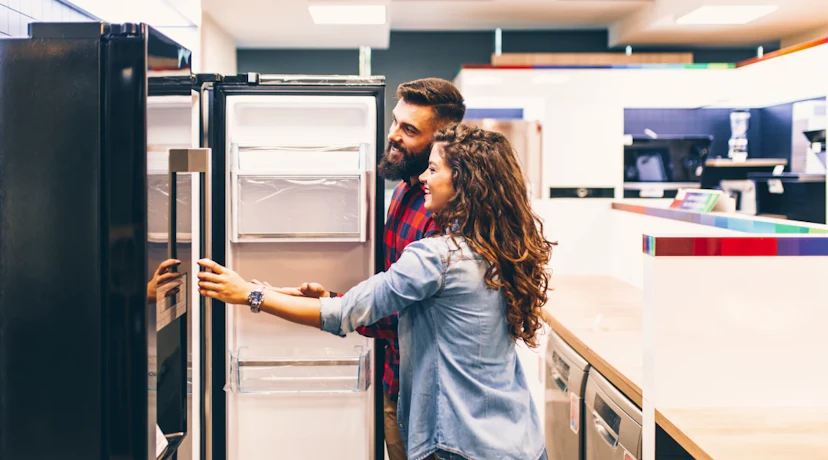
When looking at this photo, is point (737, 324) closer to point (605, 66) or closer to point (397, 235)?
point (397, 235)

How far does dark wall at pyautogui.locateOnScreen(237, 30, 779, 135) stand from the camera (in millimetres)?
6688

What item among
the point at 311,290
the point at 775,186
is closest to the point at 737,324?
the point at 311,290

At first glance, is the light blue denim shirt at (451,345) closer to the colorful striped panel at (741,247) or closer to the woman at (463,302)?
the woman at (463,302)

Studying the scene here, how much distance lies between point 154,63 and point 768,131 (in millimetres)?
6976

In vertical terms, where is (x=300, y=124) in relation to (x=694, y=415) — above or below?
above

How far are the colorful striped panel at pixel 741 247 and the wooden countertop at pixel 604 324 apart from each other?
35 cm

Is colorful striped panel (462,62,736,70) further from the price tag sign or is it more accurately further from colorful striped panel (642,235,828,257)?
colorful striped panel (642,235,828,257)

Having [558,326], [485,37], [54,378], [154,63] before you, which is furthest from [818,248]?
[485,37]

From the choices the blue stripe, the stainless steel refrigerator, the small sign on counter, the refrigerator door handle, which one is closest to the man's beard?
the stainless steel refrigerator

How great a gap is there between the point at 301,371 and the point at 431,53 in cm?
483

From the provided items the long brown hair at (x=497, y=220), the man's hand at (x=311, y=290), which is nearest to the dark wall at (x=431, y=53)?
the man's hand at (x=311, y=290)

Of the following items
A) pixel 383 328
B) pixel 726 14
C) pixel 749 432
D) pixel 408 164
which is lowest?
pixel 749 432

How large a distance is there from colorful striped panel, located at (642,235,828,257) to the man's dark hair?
0.70m

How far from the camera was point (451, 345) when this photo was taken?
5.09 ft
